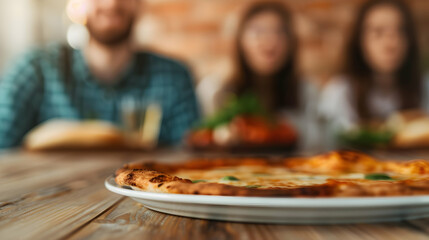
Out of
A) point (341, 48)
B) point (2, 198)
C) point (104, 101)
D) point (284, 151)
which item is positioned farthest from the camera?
point (341, 48)

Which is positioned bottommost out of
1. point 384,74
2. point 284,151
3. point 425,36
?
point 284,151

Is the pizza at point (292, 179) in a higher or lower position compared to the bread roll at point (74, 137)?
higher

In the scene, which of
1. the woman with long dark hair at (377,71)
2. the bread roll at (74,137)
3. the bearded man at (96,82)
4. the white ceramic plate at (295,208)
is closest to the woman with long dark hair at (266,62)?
the woman with long dark hair at (377,71)

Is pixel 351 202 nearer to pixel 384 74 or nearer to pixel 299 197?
pixel 299 197

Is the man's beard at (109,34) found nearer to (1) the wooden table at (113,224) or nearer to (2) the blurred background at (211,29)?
(2) the blurred background at (211,29)

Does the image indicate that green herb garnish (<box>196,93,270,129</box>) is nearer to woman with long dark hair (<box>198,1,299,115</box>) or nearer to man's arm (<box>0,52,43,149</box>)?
man's arm (<box>0,52,43,149</box>)

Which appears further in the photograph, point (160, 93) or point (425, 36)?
point (425, 36)

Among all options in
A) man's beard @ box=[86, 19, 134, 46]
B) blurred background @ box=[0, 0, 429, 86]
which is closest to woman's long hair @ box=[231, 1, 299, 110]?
blurred background @ box=[0, 0, 429, 86]

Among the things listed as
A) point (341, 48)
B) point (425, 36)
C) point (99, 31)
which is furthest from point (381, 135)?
point (425, 36)
